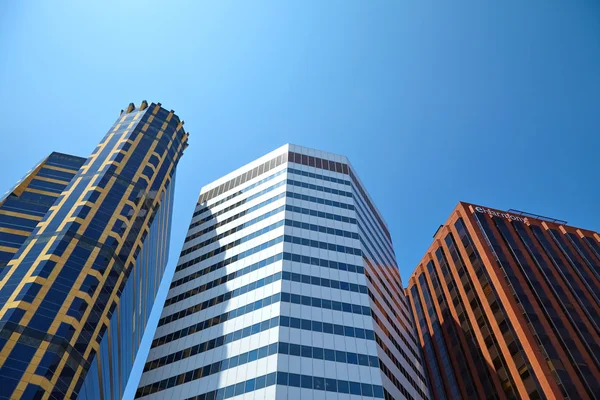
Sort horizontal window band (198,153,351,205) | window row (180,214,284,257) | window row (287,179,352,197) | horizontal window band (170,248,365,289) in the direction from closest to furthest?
horizontal window band (170,248,365,289)
window row (180,214,284,257)
window row (287,179,352,197)
horizontal window band (198,153,351,205)

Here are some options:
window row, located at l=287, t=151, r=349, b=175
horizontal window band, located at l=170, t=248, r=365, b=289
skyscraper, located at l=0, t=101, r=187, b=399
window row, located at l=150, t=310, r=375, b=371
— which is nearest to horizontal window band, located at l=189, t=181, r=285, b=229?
window row, located at l=287, t=151, r=349, b=175

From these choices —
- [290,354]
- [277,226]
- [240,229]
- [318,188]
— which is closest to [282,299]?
[290,354]

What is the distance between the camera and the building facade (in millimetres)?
61250

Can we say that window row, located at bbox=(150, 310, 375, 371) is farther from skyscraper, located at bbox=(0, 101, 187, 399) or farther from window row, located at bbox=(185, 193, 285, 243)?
window row, located at bbox=(185, 193, 285, 243)

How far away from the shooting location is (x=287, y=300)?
66.0 metres

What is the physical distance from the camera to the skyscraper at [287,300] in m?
58.5

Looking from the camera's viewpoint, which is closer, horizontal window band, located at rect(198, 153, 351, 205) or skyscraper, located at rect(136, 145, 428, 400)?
skyscraper, located at rect(136, 145, 428, 400)

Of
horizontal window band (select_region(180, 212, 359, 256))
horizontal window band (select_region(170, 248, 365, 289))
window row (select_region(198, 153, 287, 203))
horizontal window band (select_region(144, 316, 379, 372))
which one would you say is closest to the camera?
horizontal window band (select_region(144, 316, 379, 372))

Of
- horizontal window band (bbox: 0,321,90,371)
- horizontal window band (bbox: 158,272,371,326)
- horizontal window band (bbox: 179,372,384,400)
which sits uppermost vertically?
horizontal window band (bbox: 158,272,371,326)

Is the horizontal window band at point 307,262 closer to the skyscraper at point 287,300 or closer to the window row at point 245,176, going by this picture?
the skyscraper at point 287,300

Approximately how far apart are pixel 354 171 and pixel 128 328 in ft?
202

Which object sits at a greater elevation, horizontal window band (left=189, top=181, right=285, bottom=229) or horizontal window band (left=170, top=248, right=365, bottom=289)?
horizontal window band (left=189, top=181, right=285, bottom=229)

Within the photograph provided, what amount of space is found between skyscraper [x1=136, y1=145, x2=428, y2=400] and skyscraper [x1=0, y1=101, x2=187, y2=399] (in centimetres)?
1029

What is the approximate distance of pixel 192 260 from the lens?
295 ft
